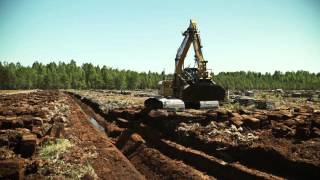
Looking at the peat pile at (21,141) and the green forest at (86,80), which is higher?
the green forest at (86,80)

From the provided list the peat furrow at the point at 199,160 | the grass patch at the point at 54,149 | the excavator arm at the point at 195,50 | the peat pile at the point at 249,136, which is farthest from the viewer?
the excavator arm at the point at 195,50

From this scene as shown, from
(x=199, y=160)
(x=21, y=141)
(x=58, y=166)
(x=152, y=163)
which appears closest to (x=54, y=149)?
(x=21, y=141)

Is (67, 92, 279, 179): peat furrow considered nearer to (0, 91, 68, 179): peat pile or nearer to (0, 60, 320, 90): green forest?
(0, 91, 68, 179): peat pile

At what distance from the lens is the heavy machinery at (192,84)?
2858cm

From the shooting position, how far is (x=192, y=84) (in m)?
28.8

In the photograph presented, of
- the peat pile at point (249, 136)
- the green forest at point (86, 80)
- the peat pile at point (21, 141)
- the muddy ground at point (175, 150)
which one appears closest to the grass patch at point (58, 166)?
the muddy ground at point (175, 150)

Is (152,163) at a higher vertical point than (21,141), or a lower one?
lower

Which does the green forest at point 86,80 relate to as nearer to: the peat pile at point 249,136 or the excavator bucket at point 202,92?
the excavator bucket at point 202,92

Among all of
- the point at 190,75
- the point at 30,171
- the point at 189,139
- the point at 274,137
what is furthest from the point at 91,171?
the point at 190,75

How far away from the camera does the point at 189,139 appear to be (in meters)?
18.2

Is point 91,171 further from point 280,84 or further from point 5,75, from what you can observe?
point 280,84

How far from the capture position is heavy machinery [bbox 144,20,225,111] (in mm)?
28578

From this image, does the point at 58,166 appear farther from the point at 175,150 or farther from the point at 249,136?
the point at 249,136

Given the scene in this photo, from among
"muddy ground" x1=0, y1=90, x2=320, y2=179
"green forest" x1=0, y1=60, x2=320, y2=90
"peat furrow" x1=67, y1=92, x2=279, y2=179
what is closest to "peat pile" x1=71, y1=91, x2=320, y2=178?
"muddy ground" x1=0, y1=90, x2=320, y2=179
